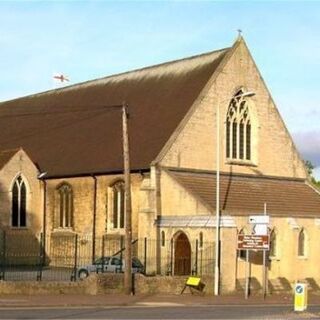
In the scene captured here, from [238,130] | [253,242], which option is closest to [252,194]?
[238,130]

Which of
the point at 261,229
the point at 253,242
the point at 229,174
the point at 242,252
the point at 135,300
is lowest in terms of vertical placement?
the point at 135,300

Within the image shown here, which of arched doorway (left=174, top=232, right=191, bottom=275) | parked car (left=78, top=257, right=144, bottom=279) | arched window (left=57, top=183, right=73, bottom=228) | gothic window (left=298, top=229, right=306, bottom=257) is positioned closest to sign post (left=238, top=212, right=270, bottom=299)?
arched doorway (left=174, top=232, right=191, bottom=275)

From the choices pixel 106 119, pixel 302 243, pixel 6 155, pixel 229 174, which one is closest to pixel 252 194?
pixel 229 174

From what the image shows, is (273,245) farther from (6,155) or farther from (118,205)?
(6,155)

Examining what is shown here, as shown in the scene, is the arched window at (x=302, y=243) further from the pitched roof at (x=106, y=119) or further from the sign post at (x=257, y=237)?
the pitched roof at (x=106, y=119)

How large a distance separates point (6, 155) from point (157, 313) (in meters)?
24.3

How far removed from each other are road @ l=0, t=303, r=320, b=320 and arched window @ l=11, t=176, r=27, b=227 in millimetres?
19660

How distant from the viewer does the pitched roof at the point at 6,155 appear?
46.9 metres

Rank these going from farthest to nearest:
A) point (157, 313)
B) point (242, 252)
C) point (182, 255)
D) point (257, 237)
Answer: point (182, 255), point (242, 252), point (257, 237), point (157, 313)

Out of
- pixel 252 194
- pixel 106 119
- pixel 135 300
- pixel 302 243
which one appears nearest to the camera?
pixel 135 300

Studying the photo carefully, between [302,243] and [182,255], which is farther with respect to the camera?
[302,243]

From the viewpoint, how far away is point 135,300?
31.4 m

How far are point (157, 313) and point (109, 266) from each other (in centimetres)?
1309

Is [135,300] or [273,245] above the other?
[273,245]
